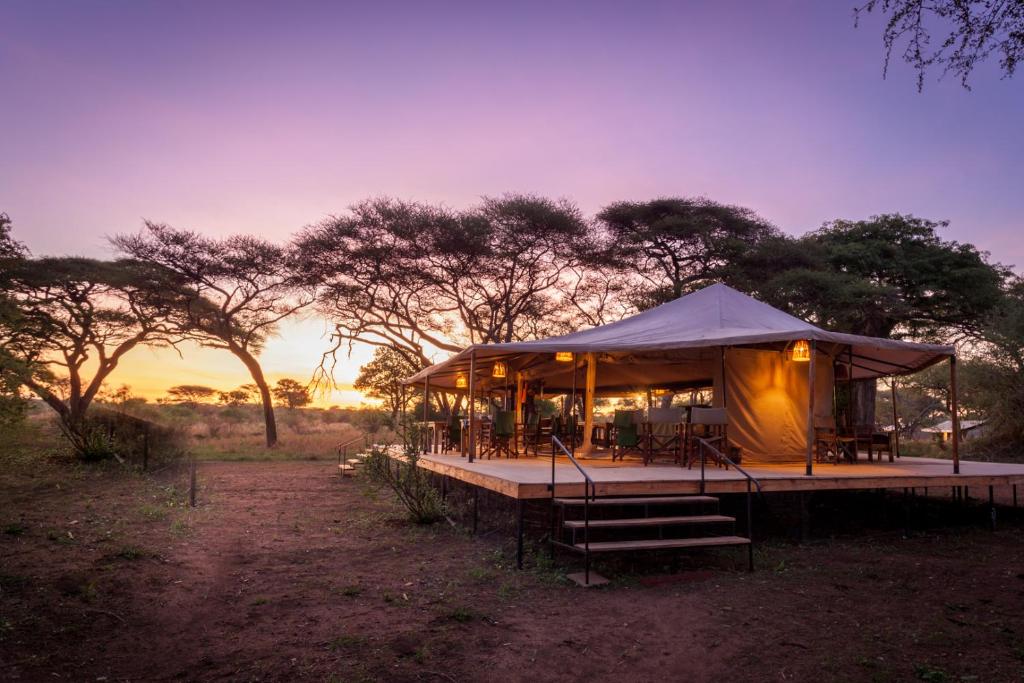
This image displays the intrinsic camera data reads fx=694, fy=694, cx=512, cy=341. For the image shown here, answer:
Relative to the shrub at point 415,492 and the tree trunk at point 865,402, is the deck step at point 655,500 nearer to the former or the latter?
the shrub at point 415,492

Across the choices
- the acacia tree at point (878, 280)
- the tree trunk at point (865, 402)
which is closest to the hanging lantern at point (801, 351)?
the acacia tree at point (878, 280)

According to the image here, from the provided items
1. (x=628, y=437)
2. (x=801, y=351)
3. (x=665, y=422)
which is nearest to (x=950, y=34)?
(x=665, y=422)

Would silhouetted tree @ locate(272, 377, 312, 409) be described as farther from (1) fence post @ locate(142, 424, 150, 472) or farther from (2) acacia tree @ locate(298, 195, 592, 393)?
(1) fence post @ locate(142, 424, 150, 472)

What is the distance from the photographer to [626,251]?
Answer: 19.9 meters

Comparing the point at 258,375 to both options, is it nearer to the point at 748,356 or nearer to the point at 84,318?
the point at 84,318

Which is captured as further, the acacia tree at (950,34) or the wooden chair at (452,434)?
the wooden chair at (452,434)

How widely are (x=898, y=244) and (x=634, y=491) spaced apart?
16.6m

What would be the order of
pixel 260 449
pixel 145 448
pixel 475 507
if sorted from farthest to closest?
pixel 260 449 < pixel 145 448 < pixel 475 507

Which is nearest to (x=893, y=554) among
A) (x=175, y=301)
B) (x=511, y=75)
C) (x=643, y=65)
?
(x=643, y=65)

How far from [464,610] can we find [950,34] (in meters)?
4.90

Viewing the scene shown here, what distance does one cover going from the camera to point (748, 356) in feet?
33.6

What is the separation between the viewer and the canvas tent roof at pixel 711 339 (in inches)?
355

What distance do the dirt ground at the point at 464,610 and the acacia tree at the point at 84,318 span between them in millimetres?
14453

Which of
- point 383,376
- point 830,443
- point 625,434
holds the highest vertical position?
point 383,376
